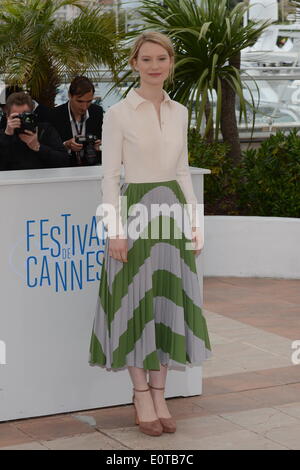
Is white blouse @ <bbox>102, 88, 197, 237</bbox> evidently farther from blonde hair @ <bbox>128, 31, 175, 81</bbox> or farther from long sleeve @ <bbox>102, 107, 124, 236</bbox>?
blonde hair @ <bbox>128, 31, 175, 81</bbox>

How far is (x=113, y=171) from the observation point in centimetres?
471

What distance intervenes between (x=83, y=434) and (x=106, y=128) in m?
1.45

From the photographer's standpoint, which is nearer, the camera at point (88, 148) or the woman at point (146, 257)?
the woman at point (146, 257)

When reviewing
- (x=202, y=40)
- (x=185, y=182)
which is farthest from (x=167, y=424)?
(x=202, y=40)

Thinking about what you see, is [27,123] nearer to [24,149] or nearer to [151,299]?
[24,149]

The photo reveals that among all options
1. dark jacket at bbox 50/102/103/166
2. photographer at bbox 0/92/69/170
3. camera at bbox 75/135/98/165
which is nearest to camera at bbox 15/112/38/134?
photographer at bbox 0/92/69/170

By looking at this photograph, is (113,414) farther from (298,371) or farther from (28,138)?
(28,138)

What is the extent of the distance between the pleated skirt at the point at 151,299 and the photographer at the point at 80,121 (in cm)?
253

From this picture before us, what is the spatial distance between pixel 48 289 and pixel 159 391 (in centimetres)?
73

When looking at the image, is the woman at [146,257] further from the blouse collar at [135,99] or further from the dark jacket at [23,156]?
the dark jacket at [23,156]

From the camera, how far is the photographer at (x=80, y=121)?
731 centimetres

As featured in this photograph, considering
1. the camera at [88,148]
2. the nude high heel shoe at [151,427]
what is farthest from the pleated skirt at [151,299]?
the camera at [88,148]

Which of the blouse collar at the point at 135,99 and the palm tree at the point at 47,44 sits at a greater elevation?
the palm tree at the point at 47,44
